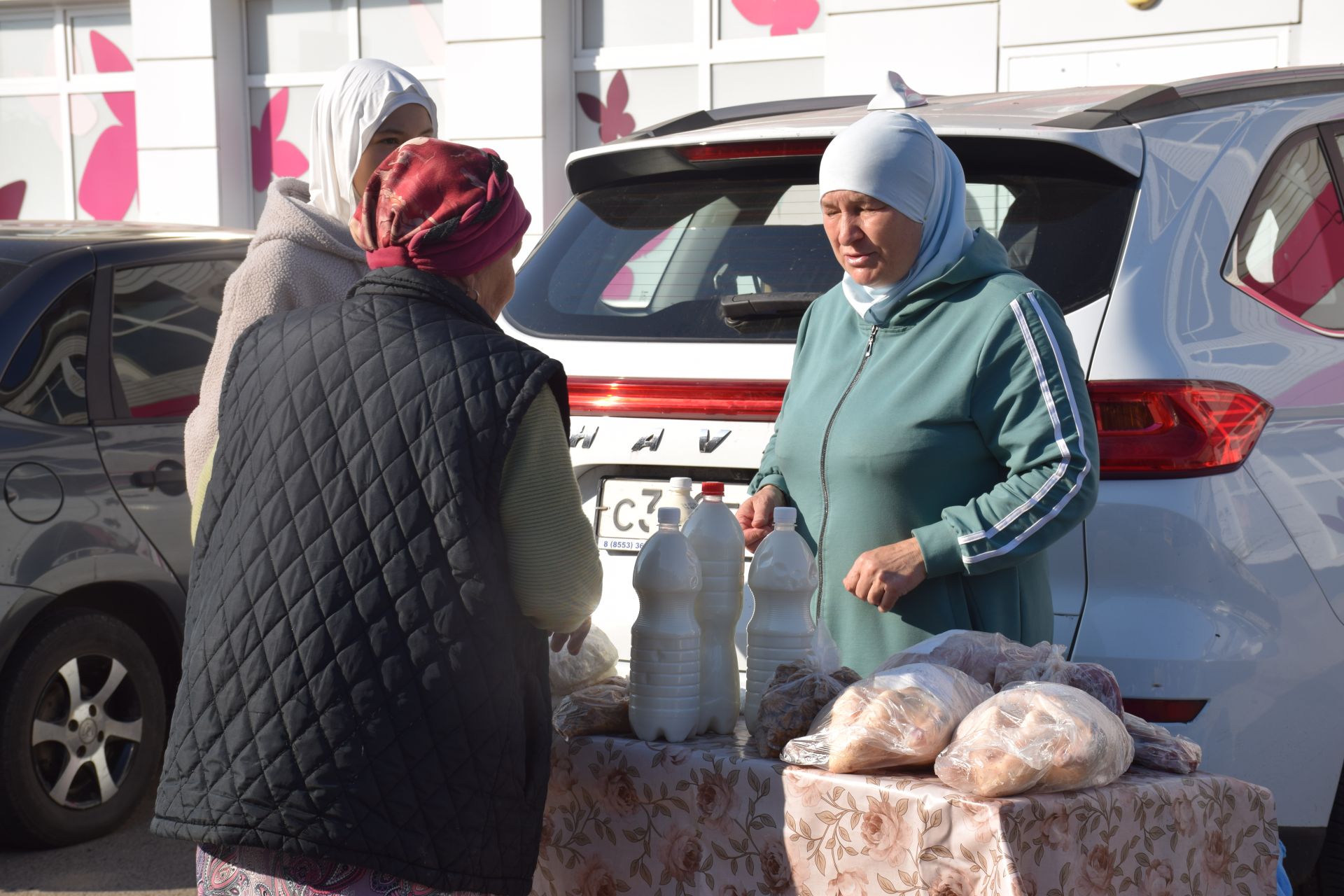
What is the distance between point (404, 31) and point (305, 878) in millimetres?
8777

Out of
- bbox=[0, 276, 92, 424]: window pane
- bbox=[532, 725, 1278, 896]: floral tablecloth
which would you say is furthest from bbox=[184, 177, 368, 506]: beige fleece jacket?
bbox=[0, 276, 92, 424]: window pane

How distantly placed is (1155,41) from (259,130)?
6175 millimetres

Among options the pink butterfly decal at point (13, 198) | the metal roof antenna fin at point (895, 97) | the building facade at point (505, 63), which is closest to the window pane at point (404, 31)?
the building facade at point (505, 63)

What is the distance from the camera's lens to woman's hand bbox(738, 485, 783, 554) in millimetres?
2611

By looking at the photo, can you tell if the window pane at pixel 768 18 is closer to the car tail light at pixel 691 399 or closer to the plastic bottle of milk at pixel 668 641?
the car tail light at pixel 691 399

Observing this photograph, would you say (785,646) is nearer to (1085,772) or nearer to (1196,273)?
(1085,772)

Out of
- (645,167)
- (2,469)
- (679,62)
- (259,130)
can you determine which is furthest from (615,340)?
(259,130)

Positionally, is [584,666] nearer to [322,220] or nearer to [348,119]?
[322,220]

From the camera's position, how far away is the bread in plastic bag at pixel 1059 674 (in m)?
2.00

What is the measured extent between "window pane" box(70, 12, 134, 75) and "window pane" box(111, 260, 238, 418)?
7.06 metres

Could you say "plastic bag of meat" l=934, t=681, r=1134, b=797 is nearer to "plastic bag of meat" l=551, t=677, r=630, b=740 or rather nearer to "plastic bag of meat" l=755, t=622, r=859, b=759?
"plastic bag of meat" l=755, t=622, r=859, b=759

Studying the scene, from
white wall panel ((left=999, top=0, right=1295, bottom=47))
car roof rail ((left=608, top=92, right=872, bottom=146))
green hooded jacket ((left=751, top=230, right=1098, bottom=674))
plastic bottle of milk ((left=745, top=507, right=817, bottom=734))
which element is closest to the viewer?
plastic bottle of milk ((left=745, top=507, right=817, bottom=734))

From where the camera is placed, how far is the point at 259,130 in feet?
34.3

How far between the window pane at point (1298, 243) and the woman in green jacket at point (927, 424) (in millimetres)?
650
